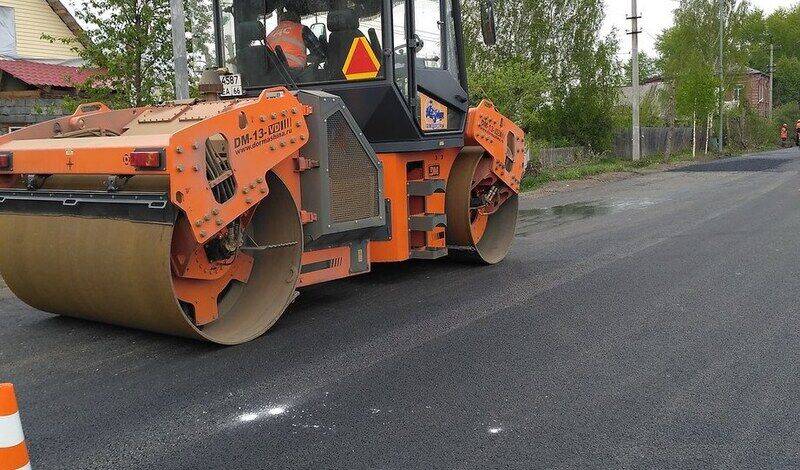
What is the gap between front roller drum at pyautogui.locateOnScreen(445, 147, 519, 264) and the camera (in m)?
7.33

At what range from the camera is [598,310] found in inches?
232

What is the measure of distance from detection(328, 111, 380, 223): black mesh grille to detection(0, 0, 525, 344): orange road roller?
0.01 m

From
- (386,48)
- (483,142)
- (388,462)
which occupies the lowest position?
(388,462)

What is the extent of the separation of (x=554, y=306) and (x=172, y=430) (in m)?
3.27

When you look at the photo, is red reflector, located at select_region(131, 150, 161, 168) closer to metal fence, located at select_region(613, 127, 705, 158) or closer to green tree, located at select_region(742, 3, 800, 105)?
metal fence, located at select_region(613, 127, 705, 158)

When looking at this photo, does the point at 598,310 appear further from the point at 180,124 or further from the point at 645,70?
the point at 645,70

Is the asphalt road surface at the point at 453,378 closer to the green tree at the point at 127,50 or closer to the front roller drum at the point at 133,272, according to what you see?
the front roller drum at the point at 133,272

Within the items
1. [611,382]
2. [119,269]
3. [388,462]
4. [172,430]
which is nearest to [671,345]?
[611,382]

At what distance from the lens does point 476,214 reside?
26.1 feet

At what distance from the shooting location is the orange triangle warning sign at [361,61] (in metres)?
6.22

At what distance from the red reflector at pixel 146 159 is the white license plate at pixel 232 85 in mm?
2051

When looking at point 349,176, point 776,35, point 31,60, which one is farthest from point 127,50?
point 776,35

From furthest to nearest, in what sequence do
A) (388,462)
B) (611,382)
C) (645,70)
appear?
(645,70), (611,382), (388,462)

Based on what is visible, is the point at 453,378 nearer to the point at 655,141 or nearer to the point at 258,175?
the point at 258,175
